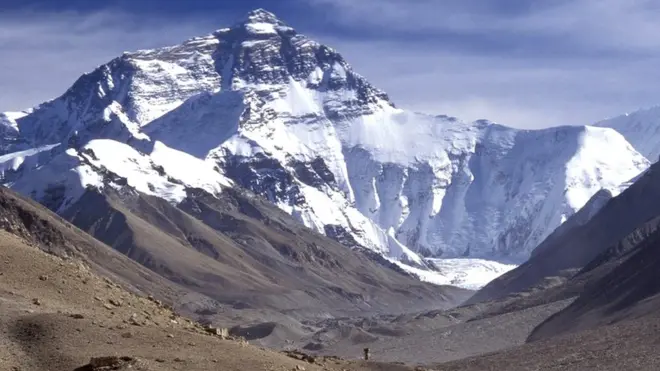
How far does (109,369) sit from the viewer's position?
39656mm

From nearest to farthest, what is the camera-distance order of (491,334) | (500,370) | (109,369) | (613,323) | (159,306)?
(109,369), (159,306), (500,370), (613,323), (491,334)

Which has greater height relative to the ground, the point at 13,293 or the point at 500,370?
the point at 13,293

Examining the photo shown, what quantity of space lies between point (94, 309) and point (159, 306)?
4.26m

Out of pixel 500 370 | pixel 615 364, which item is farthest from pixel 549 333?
pixel 615 364

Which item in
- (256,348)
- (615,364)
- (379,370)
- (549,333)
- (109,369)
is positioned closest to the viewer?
(109,369)

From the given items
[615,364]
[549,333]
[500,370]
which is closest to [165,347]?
[615,364]

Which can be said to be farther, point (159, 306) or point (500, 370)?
point (500, 370)

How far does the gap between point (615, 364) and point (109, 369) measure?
68787mm

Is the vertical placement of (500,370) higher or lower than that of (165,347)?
lower

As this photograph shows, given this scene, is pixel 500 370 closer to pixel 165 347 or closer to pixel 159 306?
pixel 159 306

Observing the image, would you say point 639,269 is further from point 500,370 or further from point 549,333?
point 500,370

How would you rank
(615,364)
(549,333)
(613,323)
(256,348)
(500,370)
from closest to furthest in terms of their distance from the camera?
1. (256,348)
2. (615,364)
3. (500,370)
4. (613,323)
5. (549,333)

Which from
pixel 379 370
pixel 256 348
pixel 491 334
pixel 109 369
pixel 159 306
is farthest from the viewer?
pixel 491 334

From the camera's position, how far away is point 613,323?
A: 144625 millimetres
